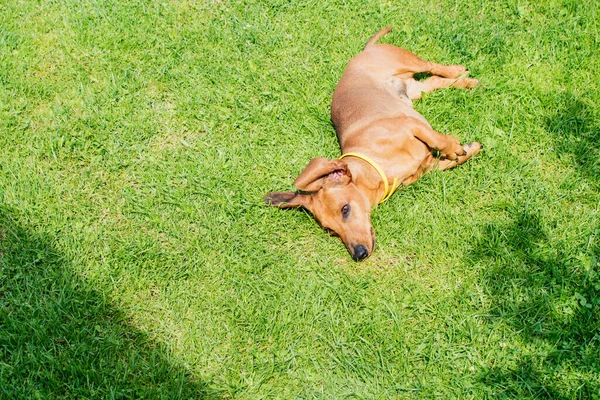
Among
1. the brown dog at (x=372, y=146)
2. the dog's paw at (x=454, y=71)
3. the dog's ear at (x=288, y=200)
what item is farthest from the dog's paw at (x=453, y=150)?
the dog's ear at (x=288, y=200)

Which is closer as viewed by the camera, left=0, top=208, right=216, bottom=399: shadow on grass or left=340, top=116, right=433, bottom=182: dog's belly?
left=0, top=208, right=216, bottom=399: shadow on grass

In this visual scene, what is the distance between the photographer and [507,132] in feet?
16.6

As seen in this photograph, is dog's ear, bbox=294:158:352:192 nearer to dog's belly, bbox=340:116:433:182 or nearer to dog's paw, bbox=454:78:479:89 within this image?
dog's belly, bbox=340:116:433:182

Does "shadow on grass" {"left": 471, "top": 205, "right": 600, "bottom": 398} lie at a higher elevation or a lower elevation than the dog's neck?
lower

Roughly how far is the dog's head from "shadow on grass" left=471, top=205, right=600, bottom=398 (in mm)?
926

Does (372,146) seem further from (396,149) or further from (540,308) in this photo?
(540,308)

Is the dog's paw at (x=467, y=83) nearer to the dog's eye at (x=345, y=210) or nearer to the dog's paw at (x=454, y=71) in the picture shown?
the dog's paw at (x=454, y=71)

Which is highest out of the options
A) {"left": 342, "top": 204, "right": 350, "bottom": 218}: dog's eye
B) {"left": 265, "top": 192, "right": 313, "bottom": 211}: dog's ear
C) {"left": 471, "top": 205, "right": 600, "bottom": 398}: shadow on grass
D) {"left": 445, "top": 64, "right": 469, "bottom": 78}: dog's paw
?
{"left": 445, "top": 64, "right": 469, "bottom": 78}: dog's paw

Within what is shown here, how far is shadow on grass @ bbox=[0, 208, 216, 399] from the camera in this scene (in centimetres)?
393

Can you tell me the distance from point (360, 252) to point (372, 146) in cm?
108

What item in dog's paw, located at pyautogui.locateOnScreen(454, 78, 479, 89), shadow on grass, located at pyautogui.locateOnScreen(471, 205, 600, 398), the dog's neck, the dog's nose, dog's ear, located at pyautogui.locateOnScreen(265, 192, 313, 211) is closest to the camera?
shadow on grass, located at pyautogui.locateOnScreen(471, 205, 600, 398)

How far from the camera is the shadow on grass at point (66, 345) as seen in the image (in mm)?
3928

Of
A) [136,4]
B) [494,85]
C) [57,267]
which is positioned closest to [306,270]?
[57,267]

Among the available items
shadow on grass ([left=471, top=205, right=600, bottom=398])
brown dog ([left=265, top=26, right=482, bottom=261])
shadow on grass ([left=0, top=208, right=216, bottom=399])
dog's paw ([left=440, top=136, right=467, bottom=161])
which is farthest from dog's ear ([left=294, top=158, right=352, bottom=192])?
shadow on grass ([left=0, top=208, right=216, bottom=399])
